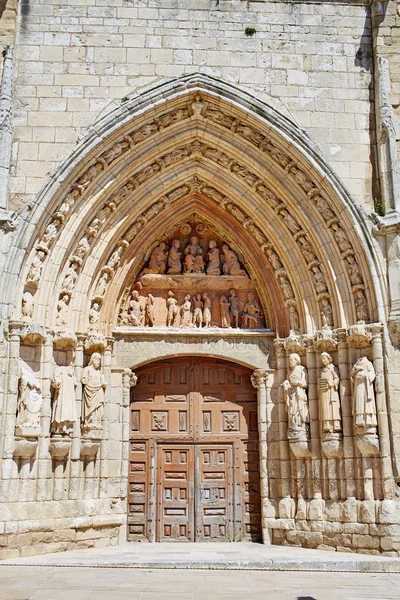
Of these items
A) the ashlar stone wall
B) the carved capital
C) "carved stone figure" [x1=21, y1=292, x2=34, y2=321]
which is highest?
the ashlar stone wall

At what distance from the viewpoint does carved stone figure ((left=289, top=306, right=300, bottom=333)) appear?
30.2 ft

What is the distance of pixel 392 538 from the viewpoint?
25.3 feet

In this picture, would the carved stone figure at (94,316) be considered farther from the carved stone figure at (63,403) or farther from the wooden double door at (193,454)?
the wooden double door at (193,454)

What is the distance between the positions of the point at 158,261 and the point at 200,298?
80cm

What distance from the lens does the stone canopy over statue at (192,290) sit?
9562 mm

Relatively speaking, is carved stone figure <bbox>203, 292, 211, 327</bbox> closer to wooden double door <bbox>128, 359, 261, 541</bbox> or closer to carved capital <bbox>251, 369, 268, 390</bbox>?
wooden double door <bbox>128, 359, 261, 541</bbox>

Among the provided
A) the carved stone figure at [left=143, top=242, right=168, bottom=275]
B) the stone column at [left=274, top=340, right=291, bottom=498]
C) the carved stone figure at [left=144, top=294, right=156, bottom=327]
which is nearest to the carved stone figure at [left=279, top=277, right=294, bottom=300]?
the stone column at [left=274, top=340, right=291, bottom=498]

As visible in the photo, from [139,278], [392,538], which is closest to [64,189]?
[139,278]

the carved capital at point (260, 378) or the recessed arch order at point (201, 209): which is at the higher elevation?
the recessed arch order at point (201, 209)

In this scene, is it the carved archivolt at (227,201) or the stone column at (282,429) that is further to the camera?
the stone column at (282,429)

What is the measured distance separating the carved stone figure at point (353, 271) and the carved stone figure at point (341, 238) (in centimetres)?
14

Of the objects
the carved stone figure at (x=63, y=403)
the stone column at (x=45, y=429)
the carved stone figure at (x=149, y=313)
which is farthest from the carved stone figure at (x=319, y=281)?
the stone column at (x=45, y=429)

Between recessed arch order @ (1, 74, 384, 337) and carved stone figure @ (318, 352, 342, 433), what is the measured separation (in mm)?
566

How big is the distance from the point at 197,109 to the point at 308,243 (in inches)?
91.4
